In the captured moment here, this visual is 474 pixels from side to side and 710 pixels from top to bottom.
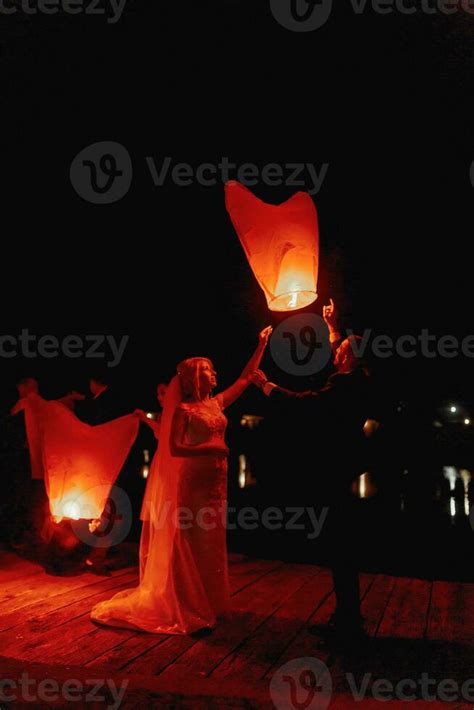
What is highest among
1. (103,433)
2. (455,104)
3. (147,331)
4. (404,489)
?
(455,104)

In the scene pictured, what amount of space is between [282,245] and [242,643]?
2.49m

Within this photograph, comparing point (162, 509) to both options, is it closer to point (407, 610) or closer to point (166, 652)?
point (166, 652)

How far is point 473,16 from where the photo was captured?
330cm

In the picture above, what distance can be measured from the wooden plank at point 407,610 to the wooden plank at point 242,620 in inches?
31.4

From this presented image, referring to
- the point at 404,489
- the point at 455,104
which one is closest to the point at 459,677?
the point at 455,104

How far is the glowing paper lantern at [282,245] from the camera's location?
12.4 feet

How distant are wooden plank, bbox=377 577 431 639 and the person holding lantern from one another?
1.14 meters

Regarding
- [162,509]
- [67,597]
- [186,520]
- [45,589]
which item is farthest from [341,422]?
[45,589]

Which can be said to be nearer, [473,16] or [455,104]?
[473,16]

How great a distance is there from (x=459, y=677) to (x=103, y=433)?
386cm

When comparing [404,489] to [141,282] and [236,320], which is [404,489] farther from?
[141,282]

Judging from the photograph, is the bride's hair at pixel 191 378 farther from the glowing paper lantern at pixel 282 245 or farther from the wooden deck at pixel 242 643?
the wooden deck at pixel 242 643

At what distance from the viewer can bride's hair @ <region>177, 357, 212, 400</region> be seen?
14.5ft

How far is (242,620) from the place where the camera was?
13.5 feet
